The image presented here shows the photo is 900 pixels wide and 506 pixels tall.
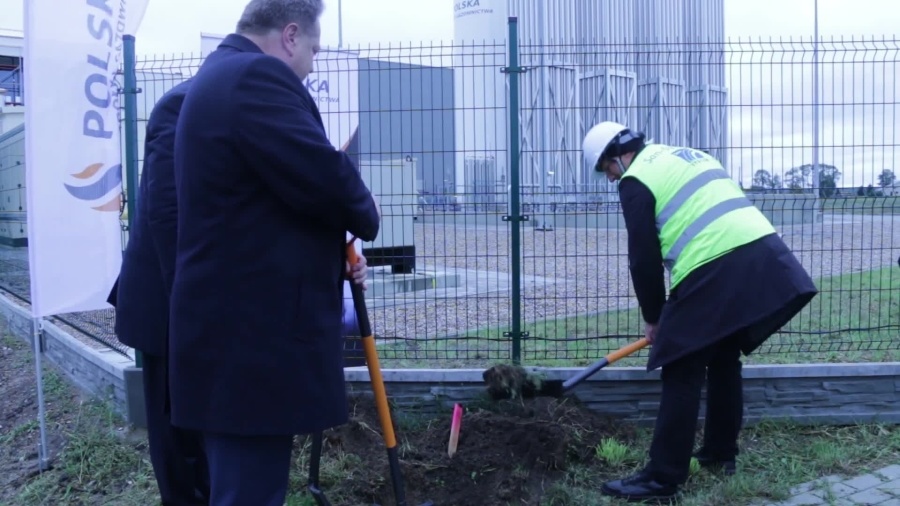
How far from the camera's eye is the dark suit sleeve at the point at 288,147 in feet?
7.29

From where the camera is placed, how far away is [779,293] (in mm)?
3723

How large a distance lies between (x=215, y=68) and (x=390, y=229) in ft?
9.61

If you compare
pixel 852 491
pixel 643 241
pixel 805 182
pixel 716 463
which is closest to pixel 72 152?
pixel 643 241

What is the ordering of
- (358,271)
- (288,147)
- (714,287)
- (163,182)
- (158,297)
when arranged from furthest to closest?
(714,287) → (158,297) → (163,182) → (358,271) → (288,147)

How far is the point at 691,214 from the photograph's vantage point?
149 inches

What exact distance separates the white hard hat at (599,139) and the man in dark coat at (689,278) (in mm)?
153

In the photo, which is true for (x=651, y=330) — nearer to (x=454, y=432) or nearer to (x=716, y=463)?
(x=716, y=463)

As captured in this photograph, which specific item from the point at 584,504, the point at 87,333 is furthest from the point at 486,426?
the point at 87,333

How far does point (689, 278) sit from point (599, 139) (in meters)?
0.78

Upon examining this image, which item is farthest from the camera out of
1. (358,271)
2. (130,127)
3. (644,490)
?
(130,127)

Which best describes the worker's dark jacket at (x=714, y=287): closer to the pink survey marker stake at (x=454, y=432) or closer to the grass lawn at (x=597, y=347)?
the pink survey marker stake at (x=454, y=432)

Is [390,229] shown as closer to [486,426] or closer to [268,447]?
[486,426]

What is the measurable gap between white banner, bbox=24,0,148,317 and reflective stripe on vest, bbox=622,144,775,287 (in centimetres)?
294

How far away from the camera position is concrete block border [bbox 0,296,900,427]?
15.6 feet
